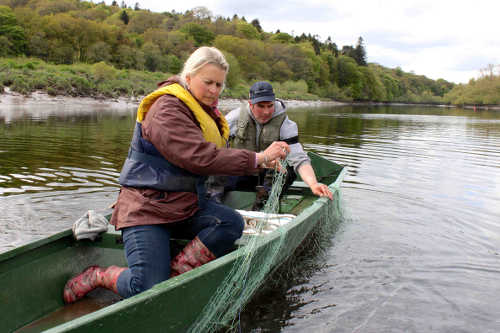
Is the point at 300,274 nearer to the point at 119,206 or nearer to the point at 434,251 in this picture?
the point at 434,251

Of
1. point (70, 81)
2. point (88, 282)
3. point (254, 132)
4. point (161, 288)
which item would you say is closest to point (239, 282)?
point (161, 288)

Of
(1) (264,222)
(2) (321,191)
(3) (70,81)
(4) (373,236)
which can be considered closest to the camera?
(1) (264,222)

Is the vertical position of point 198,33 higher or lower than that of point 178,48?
higher

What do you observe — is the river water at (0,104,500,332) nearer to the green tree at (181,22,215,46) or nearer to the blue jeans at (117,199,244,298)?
the blue jeans at (117,199,244,298)

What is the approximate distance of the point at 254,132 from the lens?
5.09 m

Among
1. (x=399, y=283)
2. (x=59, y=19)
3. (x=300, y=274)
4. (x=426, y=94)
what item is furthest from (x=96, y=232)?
(x=426, y=94)

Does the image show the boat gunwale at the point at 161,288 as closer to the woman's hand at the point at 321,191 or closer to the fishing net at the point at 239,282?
the fishing net at the point at 239,282

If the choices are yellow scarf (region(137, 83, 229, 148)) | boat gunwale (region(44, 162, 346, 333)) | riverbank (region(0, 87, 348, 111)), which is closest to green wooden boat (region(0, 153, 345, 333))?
boat gunwale (region(44, 162, 346, 333))

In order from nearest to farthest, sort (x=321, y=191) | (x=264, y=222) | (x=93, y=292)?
1. (x=93, y=292)
2. (x=264, y=222)
3. (x=321, y=191)

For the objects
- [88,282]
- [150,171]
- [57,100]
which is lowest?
[88,282]

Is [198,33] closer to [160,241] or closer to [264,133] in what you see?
[264,133]

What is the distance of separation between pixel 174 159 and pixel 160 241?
0.53m

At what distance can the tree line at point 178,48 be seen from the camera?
59531mm

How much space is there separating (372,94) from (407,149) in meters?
113
